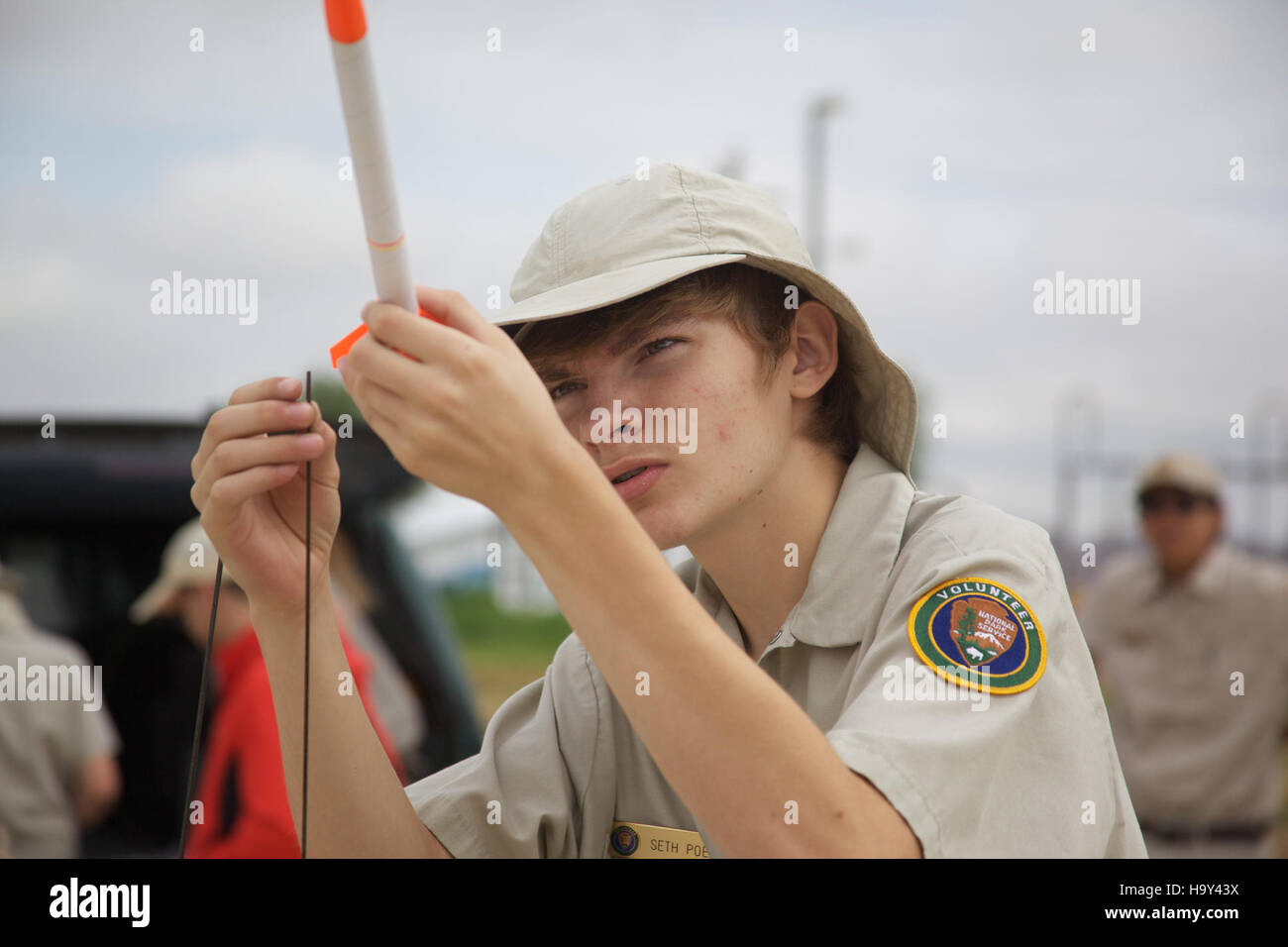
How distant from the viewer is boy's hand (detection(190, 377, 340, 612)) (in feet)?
4.61

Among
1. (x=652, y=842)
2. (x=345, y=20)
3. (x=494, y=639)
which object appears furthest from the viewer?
(x=494, y=639)

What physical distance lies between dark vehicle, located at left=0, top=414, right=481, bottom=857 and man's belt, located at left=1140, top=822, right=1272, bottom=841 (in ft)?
8.00

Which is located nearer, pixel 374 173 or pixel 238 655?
pixel 374 173

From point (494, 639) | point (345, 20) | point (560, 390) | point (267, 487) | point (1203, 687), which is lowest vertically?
point (494, 639)

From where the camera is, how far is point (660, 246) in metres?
1.54

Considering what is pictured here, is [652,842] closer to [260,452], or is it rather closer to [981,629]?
[981,629]

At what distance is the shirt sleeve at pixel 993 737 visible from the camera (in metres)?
1.20

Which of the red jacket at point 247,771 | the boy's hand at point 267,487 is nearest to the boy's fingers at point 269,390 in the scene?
the boy's hand at point 267,487

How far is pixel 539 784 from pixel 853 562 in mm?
553

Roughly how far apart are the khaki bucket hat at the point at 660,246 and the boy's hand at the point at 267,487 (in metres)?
0.28

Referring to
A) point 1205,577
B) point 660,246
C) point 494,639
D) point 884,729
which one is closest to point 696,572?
point 660,246
